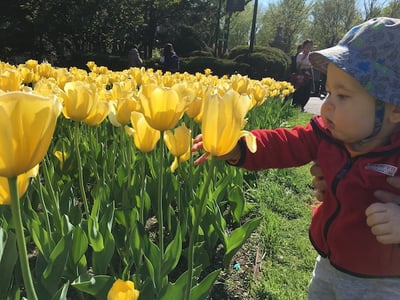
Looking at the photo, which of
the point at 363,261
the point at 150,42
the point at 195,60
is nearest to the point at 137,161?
the point at 363,261

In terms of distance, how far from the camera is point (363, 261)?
1605 mm

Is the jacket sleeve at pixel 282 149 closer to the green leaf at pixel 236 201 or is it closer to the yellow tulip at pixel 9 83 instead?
the green leaf at pixel 236 201

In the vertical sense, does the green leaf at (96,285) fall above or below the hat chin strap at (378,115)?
below

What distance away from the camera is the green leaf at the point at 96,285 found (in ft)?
5.00

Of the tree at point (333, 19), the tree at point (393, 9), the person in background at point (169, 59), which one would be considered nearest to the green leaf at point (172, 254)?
the person in background at point (169, 59)

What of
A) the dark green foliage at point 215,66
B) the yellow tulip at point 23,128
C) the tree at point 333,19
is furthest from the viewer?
the tree at point 333,19

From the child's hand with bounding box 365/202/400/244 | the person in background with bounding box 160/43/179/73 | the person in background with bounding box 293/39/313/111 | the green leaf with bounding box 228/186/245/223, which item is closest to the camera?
the child's hand with bounding box 365/202/400/244

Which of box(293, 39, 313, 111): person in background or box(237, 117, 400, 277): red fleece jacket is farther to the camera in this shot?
box(293, 39, 313, 111): person in background

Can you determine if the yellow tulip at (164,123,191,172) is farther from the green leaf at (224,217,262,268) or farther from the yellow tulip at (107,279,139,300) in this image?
the yellow tulip at (107,279,139,300)

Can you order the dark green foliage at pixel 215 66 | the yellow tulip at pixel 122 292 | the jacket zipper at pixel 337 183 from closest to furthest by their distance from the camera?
the yellow tulip at pixel 122 292
the jacket zipper at pixel 337 183
the dark green foliage at pixel 215 66

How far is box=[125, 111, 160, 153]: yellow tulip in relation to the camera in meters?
1.80

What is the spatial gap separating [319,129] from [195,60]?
59.6ft

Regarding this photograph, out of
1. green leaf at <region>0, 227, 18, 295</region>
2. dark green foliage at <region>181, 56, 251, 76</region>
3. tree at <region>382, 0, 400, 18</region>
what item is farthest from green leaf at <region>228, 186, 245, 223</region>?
tree at <region>382, 0, 400, 18</region>

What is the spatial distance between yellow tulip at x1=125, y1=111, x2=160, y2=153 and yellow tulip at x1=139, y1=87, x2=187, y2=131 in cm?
27
